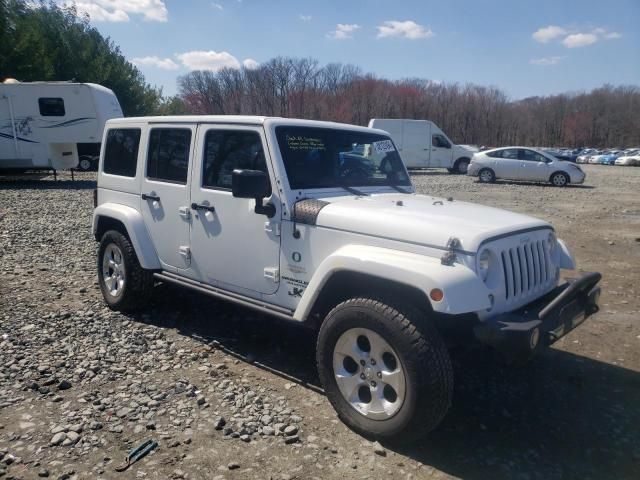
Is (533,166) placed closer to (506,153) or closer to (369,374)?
(506,153)

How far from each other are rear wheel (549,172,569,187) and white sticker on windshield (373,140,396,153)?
18.0 m

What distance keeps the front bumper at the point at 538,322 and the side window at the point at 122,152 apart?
12.9 ft

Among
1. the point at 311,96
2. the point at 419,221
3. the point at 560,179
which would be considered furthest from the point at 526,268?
the point at 311,96

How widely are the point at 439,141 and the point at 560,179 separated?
7487mm

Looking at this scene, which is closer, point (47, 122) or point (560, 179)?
point (47, 122)

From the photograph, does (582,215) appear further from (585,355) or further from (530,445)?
(530,445)

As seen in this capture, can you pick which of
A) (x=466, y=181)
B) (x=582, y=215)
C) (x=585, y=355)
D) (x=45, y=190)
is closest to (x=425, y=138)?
(x=466, y=181)

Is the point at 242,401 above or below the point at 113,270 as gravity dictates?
below

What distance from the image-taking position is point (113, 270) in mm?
5641

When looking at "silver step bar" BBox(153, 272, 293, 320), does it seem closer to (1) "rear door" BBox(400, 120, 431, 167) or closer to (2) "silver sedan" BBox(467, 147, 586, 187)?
(2) "silver sedan" BBox(467, 147, 586, 187)

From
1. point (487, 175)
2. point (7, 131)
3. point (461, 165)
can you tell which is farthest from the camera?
point (461, 165)

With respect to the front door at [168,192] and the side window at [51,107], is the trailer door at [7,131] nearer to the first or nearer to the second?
the side window at [51,107]

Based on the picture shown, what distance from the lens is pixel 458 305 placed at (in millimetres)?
2857

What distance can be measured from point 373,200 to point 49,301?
4.06 metres
